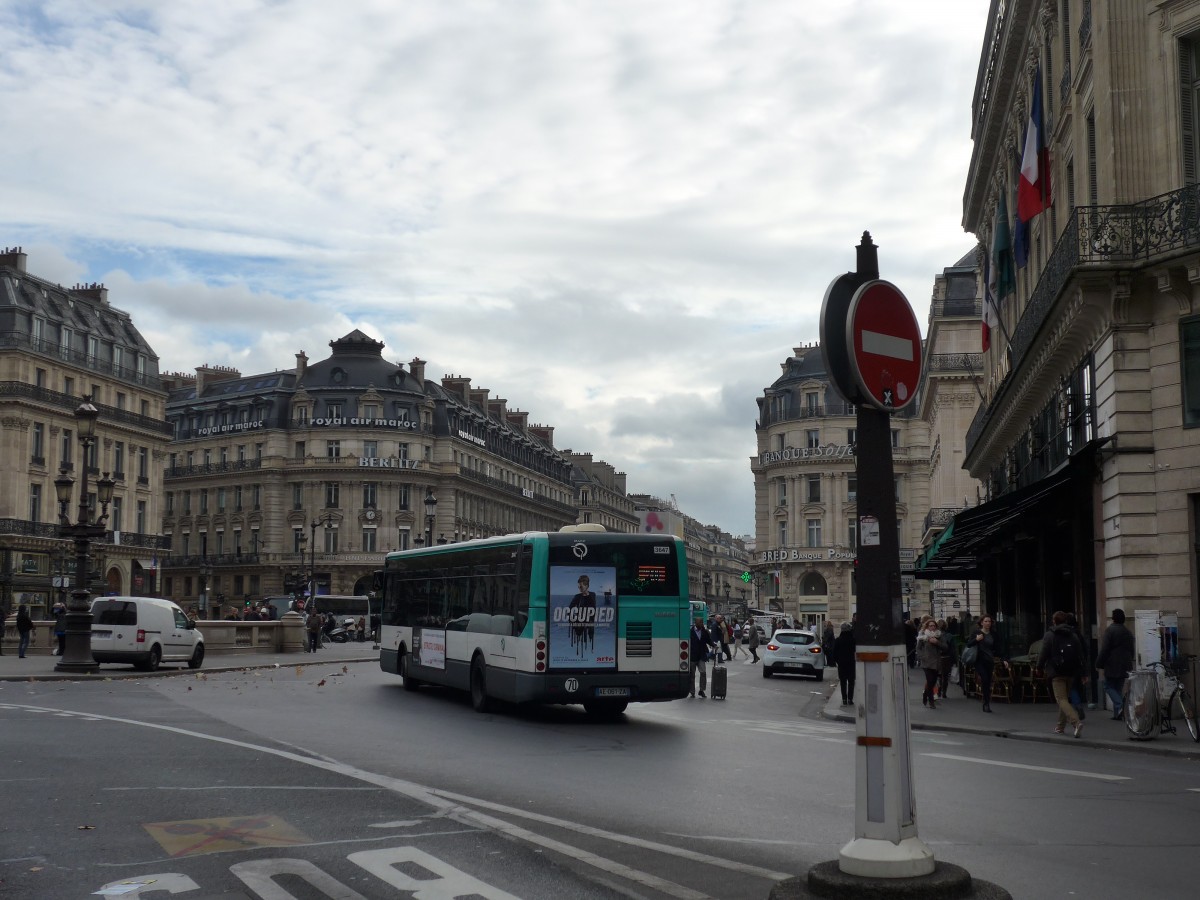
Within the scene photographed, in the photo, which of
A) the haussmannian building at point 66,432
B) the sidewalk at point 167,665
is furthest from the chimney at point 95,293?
the sidewalk at point 167,665

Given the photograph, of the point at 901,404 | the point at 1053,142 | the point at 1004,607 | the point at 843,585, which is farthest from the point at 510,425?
the point at 901,404

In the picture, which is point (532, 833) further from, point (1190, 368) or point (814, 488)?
point (814, 488)

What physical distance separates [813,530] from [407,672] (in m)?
77.7

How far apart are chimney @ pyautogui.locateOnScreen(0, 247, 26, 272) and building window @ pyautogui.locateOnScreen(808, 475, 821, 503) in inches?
2219

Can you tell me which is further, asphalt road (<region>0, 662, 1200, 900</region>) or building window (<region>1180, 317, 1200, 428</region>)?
building window (<region>1180, 317, 1200, 428</region>)

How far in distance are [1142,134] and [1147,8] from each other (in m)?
2.06

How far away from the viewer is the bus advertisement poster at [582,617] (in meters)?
20.0

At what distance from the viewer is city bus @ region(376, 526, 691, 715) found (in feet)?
65.5

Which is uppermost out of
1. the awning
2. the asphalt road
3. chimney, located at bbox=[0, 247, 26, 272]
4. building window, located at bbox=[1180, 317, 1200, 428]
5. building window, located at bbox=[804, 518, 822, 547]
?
chimney, located at bbox=[0, 247, 26, 272]

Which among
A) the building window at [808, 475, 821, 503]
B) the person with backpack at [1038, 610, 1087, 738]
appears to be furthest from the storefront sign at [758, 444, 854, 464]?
the person with backpack at [1038, 610, 1087, 738]

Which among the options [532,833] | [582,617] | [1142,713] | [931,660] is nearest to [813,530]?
[931,660]

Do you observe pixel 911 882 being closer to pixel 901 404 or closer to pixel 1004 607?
pixel 901 404

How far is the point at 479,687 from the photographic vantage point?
21.9 metres

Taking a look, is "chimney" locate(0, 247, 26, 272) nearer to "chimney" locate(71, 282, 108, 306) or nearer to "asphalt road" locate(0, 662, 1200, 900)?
"chimney" locate(71, 282, 108, 306)
